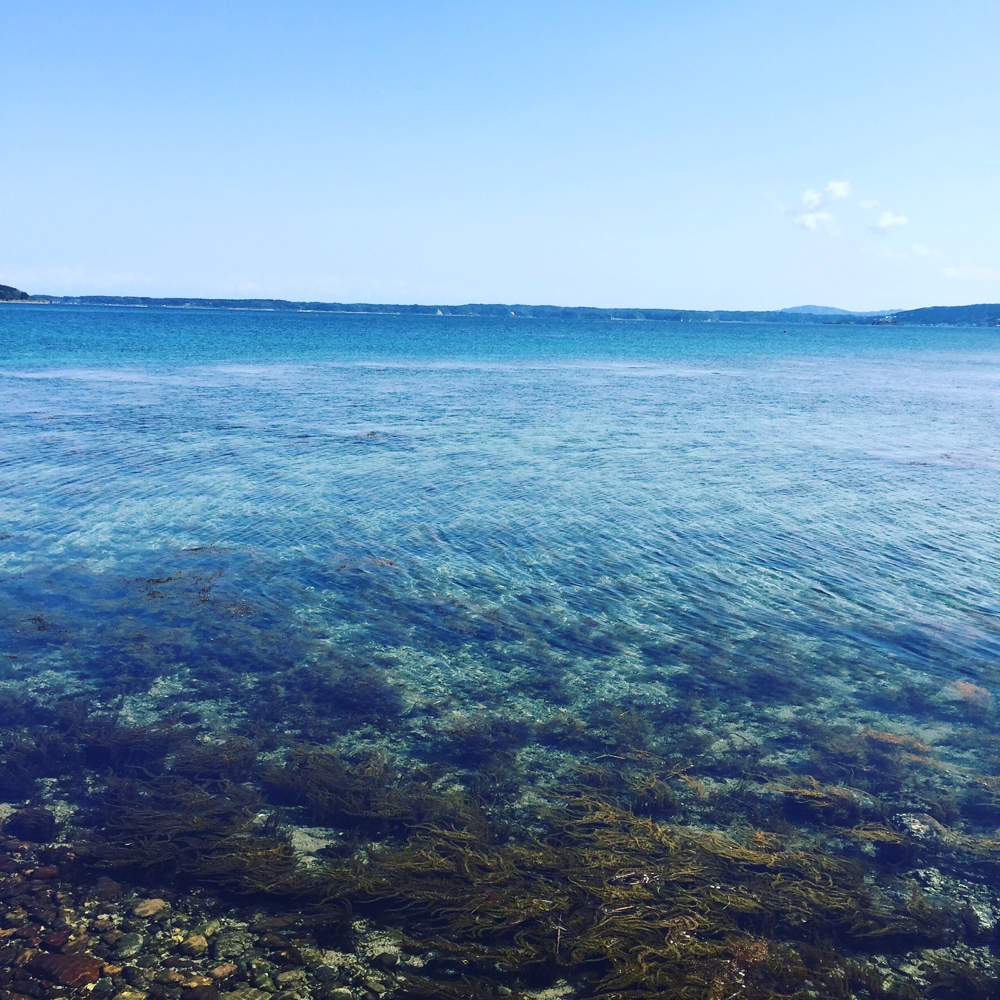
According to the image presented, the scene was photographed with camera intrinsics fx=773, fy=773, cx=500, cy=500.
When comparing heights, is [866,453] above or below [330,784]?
above

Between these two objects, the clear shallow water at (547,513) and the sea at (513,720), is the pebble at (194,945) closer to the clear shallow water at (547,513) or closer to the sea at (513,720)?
the sea at (513,720)

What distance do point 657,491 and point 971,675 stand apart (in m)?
11.6

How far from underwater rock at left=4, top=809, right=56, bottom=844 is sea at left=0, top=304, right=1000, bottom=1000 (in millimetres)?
71

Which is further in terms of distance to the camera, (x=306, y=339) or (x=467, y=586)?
(x=306, y=339)

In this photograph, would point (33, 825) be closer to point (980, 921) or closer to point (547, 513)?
point (980, 921)

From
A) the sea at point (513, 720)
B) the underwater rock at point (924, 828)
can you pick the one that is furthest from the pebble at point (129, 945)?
the underwater rock at point (924, 828)

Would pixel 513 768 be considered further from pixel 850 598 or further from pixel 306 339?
pixel 306 339

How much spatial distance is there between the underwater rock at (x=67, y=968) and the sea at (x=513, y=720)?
0.16 meters

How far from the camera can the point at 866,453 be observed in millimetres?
29875

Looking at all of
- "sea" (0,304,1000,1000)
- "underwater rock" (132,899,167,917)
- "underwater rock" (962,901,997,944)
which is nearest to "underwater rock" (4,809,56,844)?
"sea" (0,304,1000,1000)

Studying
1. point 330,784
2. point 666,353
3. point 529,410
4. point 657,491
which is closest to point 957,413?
point 529,410

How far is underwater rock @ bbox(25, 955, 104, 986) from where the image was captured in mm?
6344

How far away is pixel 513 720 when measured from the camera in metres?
10.8

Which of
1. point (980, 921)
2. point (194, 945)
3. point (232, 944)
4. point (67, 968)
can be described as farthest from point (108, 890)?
point (980, 921)
